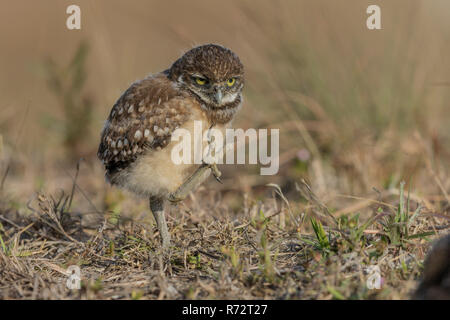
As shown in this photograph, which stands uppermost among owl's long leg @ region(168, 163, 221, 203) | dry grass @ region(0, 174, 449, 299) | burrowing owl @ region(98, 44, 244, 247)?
burrowing owl @ region(98, 44, 244, 247)

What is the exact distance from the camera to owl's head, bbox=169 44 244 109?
12.6 ft

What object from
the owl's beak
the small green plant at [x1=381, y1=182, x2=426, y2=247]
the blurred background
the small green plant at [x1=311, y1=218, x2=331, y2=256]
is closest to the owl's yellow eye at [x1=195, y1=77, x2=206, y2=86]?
the owl's beak

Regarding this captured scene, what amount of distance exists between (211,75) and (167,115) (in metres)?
0.42

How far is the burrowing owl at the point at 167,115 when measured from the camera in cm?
382

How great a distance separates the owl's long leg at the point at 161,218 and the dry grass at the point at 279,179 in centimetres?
12

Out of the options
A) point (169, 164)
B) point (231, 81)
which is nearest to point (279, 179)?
point (231, 81)

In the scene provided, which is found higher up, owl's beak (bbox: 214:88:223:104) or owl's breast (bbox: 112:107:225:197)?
owl's beak (bbox: 214:88:223:104)

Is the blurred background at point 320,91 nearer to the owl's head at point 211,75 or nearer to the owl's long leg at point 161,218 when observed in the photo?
the owl's long leg at point 161,218

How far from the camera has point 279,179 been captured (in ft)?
20.7

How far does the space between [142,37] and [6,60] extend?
3647 mm

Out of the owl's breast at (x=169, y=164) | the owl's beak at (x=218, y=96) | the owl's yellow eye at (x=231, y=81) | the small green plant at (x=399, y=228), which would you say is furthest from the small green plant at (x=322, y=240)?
the owl's yellow eye at (x=231, y=81)

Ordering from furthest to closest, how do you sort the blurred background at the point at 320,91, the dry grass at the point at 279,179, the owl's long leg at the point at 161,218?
1. the blurred background at the point at 320,91
2. the owl's long leg at the point at 161,218
3. the dry grass at the point at 279,179

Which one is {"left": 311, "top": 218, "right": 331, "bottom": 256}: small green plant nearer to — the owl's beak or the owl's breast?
the owl's breast

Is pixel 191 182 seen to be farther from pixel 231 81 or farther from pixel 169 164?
pixel 231 81
